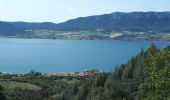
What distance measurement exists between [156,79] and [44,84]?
272 ft

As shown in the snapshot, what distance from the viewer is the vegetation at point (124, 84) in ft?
66.9

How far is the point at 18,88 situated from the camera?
88562 mm

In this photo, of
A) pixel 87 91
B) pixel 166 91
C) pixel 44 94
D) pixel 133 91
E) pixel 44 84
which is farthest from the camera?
pixel 44 84

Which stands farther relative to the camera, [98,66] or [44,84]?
[98,66]

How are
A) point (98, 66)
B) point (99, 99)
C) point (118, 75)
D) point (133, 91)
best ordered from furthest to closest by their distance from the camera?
point (98, 66)
point (118, 75)
point (133, 91)
point (99, 99)

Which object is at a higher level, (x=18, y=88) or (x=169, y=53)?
(x=169, y=53)

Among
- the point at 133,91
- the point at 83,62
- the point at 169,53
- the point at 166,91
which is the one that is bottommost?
the point at 83,62

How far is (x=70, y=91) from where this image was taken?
75688mm

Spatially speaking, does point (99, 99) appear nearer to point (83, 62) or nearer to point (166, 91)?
point (166, 91)

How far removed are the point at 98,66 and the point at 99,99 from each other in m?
Answer: 120

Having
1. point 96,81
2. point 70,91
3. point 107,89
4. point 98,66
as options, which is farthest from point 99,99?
point 98,66

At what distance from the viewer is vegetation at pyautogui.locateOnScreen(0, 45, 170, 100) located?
66.9ft

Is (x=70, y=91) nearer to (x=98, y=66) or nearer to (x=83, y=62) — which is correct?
(x=98, y=66)

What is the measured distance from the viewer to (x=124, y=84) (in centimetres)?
5859
